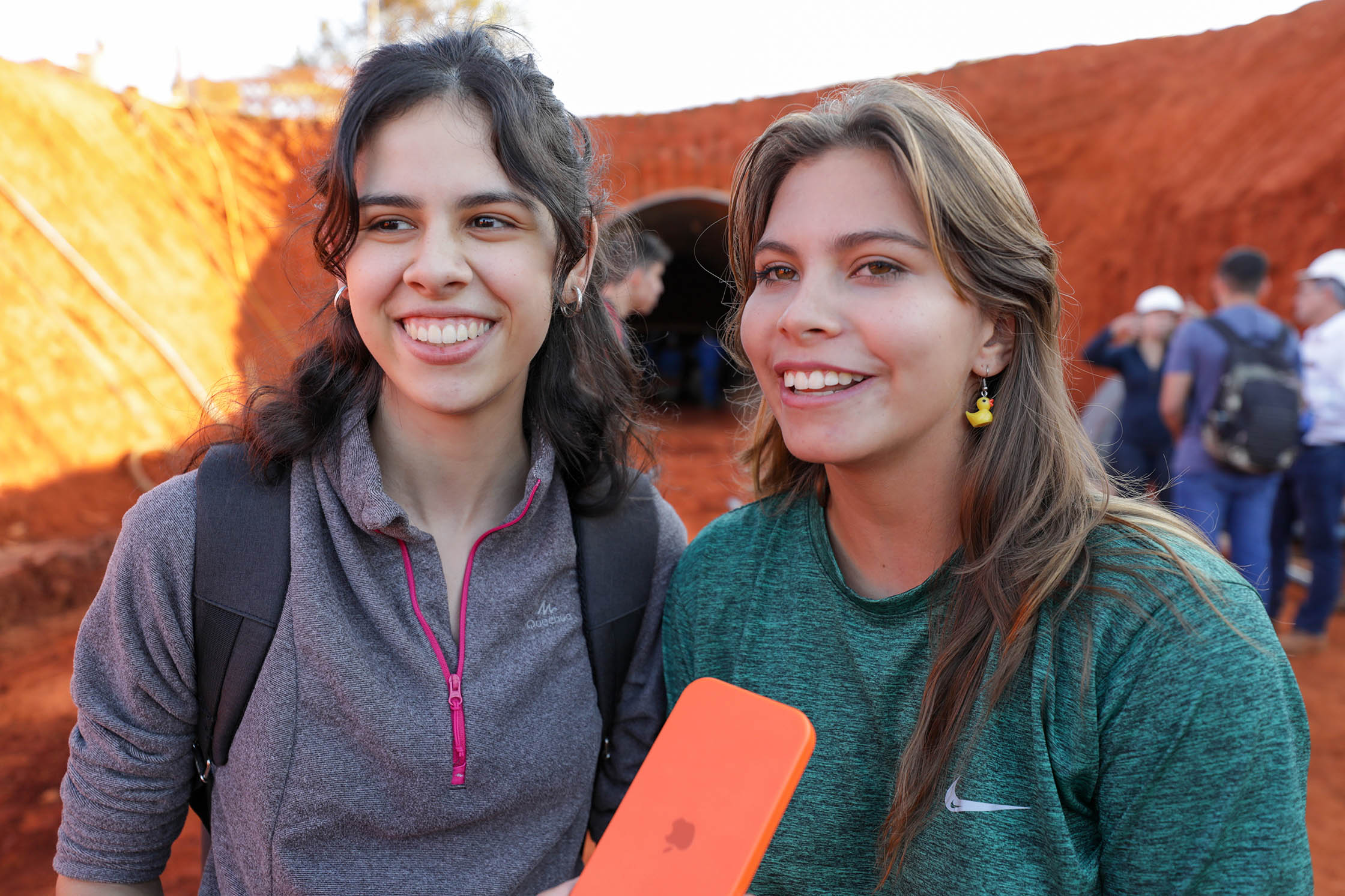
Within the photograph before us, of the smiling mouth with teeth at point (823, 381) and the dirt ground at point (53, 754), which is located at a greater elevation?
the smiling mouth with teeth at point (823, 381)

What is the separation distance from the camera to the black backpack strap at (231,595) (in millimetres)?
1500

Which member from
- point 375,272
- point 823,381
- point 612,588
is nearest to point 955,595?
point 823,381

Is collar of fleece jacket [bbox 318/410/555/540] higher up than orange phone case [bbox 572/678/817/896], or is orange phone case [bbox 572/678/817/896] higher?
collar of fleece jacket [bbox 318/410/555/540]

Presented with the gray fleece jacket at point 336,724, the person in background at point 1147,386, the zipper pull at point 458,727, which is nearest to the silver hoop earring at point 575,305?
the gray fleece jacket at point 336,724

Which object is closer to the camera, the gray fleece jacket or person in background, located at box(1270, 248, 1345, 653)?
the gray fleece jacket

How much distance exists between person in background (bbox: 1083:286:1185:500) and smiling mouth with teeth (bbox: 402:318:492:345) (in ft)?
18.3

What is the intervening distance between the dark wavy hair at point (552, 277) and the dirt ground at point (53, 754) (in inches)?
18.8

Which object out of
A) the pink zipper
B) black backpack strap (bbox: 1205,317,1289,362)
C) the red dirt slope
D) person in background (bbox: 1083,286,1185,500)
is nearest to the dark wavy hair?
the pink zipper

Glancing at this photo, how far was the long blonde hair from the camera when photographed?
4.66ft

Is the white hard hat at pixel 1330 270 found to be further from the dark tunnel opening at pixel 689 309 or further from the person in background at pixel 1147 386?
the dark tunnel opening at pixel 689 309

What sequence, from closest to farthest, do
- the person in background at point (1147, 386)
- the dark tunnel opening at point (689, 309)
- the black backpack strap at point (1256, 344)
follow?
the black backpack strap at point (1256, 344)
the person in background at point (1147, 386)
the dark tunnel opening at point (689, 309)

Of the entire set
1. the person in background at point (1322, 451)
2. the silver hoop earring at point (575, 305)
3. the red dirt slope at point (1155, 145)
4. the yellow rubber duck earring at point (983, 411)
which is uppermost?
the red dirt slope at point (1155, 145)

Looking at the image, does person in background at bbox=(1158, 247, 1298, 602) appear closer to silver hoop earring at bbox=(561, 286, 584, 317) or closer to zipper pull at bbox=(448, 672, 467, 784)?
silver hoop earring at bbox=(561, 286, 584, 317)

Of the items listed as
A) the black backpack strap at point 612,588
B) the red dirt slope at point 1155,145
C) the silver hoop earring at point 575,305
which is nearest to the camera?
the black backpack strap at point 612,588
